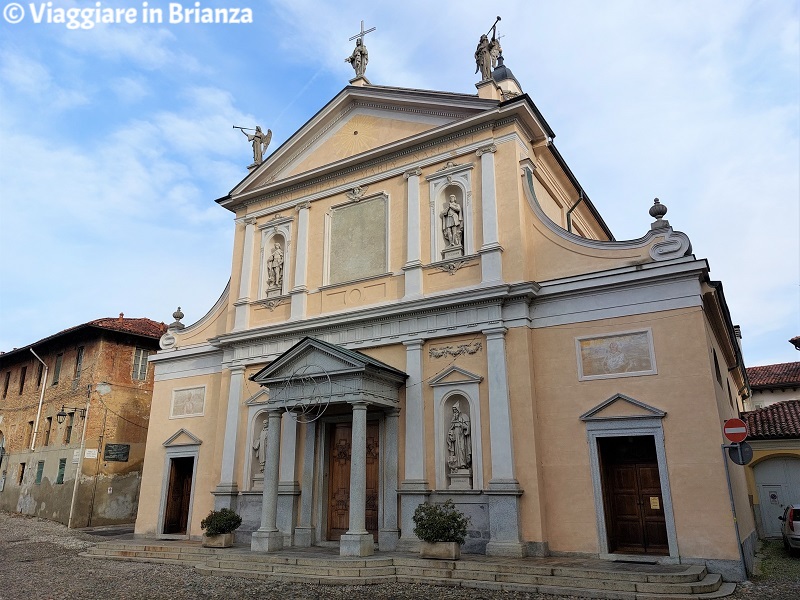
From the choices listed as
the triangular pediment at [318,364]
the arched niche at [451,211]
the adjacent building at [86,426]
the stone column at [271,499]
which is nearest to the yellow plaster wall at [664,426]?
the arched niche at [451,211]

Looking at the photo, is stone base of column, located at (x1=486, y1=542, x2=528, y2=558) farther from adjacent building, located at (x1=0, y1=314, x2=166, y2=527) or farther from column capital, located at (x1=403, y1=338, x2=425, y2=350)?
adjacent building, located at (x1=0, y1=314, x2=166, y2=527)

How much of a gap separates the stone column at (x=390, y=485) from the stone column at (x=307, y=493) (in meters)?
2.01

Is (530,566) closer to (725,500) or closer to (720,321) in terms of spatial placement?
(725,500)

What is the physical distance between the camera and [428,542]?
11320 mm

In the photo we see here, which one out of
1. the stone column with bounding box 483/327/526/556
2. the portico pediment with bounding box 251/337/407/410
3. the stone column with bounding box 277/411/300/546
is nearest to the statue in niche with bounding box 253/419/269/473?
the stone column with bounding box 277/411/300/546

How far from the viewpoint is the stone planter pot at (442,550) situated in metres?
11.1

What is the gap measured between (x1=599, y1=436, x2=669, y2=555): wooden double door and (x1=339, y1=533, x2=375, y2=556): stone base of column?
15.4 feet

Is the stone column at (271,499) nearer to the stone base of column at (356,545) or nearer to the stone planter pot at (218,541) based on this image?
the stone planter pot at (218,541)

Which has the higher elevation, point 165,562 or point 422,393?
point 422,393

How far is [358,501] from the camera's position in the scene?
40.6ft

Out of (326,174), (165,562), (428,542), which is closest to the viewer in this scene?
(428,542)

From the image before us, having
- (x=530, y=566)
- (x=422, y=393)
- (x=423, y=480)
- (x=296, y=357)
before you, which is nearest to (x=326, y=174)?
(x=296, y=357)

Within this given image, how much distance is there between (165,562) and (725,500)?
37.6 feet

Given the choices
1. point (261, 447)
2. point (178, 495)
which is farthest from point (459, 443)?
point (178, 495)
